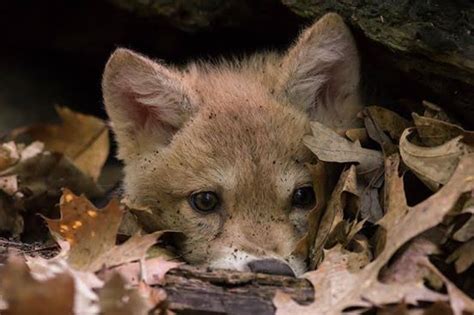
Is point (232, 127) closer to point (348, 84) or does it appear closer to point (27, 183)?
point (348, 84)

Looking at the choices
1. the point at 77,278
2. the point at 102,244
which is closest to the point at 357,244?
the point at 102,244

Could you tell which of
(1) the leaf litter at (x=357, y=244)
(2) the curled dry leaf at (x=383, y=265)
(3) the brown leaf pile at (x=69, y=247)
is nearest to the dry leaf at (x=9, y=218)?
(3) the brown leaf pile at (x=69, y=247)

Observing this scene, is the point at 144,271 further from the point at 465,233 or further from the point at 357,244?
the point at 465,233

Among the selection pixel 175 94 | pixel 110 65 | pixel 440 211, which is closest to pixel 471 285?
pixel 440 211

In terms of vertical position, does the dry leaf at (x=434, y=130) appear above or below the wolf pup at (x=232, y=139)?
above

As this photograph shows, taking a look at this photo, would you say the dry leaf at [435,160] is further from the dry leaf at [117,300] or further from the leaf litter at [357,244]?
the dry leaf at [117,300]

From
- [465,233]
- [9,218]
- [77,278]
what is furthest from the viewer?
[9,218]
